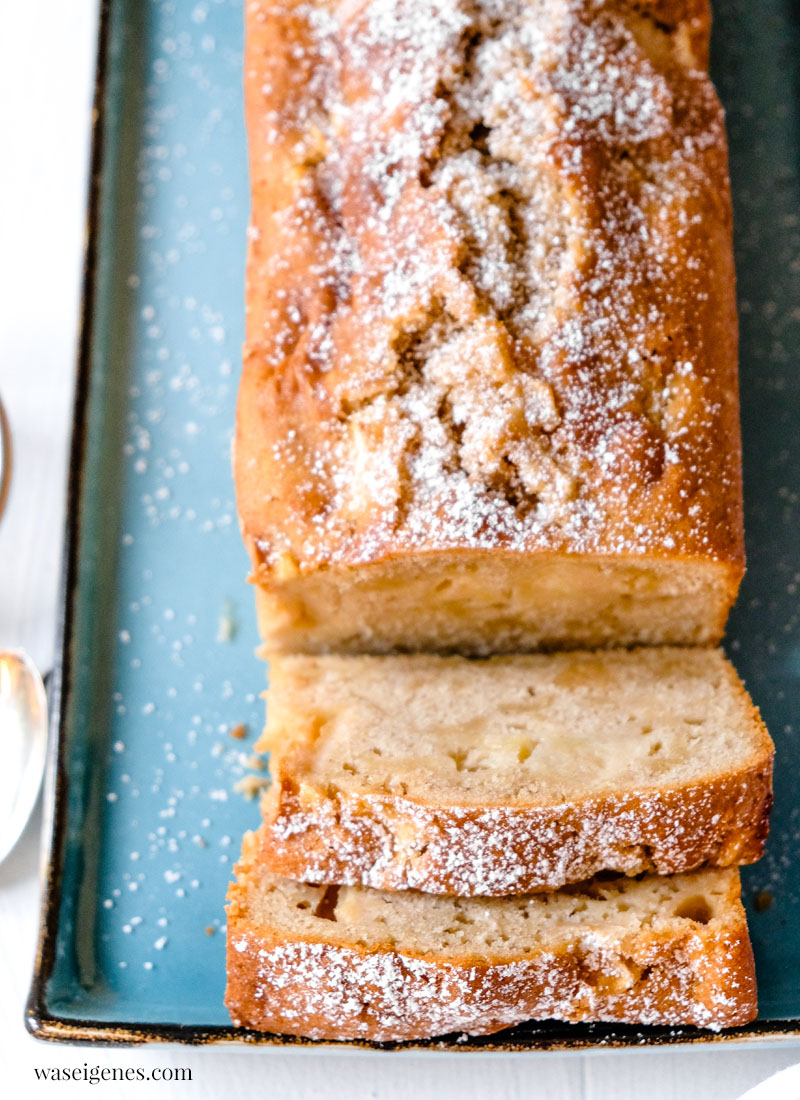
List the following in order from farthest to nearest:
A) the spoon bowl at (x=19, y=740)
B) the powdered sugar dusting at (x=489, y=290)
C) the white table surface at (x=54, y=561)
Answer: the spoon bowl at (x=19, y=740), the white table surface at (x=54, y=561), the powdered sugar dusting at (x=489, y=290)

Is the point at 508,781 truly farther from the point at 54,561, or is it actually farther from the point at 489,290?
the point at 54,561

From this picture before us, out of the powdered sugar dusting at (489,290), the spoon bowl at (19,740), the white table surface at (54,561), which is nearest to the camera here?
the powdered sugar dusting at (489,290)

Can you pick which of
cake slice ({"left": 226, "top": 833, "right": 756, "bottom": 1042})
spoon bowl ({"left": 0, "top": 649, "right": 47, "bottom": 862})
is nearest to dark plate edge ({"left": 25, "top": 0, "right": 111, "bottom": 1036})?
spoon bowl ({"left": 0, "top": 649, "right": 47, "bottom": 862})

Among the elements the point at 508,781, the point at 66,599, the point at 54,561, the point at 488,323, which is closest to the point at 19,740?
the point at 66,599

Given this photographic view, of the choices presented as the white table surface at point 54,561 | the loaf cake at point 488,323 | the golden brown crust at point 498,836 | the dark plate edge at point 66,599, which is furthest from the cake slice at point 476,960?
the loaf cake at point 488,323

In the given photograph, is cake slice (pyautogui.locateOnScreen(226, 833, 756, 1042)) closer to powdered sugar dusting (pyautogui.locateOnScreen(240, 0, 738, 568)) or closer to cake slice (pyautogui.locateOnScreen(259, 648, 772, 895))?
cake slice (pyautogui.locateOnScreen(259, 648, 772, 895))

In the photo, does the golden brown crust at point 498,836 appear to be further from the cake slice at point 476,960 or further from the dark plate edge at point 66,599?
the dark plate edge at point 66,599
